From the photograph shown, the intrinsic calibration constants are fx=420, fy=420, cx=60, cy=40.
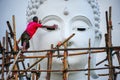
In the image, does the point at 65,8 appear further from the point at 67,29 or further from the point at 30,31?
the point at 30,31

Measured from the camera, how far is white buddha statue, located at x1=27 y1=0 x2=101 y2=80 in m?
8.27

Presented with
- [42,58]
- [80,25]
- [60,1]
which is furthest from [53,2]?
[42,58]

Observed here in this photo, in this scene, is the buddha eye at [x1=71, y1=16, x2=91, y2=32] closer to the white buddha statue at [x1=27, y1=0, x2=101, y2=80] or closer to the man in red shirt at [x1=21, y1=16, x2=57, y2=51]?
the white buddha statue at [x1=27, y1=0, x2=101, y2=80]

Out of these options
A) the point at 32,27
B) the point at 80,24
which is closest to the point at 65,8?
the point at 80,24

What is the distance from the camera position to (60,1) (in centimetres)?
860

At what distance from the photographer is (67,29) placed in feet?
27.3

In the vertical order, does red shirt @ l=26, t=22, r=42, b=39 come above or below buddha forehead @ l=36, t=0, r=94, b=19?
below

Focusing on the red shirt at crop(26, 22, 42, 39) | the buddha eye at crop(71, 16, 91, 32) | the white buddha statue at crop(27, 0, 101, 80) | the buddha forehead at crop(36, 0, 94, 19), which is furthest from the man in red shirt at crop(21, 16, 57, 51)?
the buddha eye at crop(71, 16, 91, 32)

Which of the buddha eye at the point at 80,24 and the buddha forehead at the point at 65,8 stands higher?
the buddha forehead at the point at 65,8

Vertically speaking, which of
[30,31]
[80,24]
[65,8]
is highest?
[65,8]

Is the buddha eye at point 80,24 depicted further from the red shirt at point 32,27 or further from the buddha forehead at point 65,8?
the red shirt at point 32,27

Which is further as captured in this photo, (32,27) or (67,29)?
(32,27)

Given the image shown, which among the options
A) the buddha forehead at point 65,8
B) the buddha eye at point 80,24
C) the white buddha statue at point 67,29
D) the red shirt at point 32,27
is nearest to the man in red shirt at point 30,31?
the red shirt at point 32,27

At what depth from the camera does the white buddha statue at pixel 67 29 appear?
8.27 meters
